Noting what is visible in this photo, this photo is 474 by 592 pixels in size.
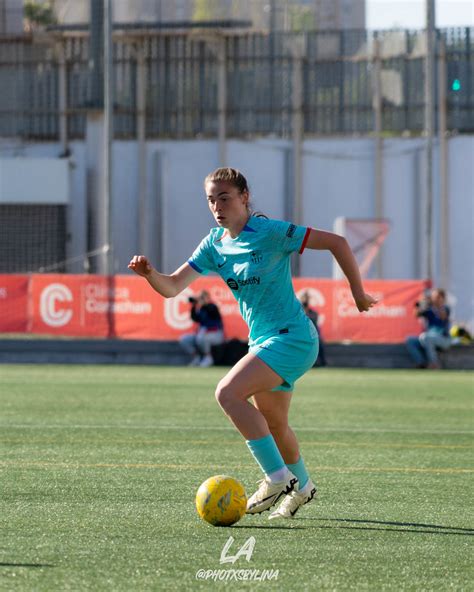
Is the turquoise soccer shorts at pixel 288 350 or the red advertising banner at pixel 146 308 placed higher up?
the turquoise soccer shorts at pixel 288 350

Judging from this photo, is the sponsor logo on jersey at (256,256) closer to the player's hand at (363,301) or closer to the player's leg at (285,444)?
the player's hand at (363,301)

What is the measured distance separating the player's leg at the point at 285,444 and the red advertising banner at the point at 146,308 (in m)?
18.0

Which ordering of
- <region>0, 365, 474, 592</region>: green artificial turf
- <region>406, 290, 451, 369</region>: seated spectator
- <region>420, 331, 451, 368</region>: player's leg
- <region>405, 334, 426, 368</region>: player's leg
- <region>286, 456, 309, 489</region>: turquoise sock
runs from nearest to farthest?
1. <region>0, 365, 474, 592</region>: green artificial turf
2. <region>286, 456, 309, 489</region>: turquoise sock
3. <region>406, 290, 451, 369</region>: seated spectator
4. <region>420, 331, 451, 368</region>: player's leg
5. <region>405, 334, 426, 368</region>: player's leg

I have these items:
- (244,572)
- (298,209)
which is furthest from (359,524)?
(298,209)

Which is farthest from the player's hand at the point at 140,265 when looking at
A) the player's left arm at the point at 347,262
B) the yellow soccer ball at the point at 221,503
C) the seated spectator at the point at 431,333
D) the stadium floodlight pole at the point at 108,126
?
the stadium floodlight pole at the point at 108,126

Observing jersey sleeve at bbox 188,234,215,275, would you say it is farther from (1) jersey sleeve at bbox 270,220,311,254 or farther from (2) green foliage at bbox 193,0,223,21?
(2) green foliage at bbox 193,0,223,21

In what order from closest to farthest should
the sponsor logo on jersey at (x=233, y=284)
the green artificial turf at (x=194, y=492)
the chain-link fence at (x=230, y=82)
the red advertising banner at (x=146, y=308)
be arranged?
the green artificial turf at (x=194, y=492), the sponsor logo on jersey at (x=233, y=284), the red advertising banner at (x=146, y=308), the chain-link fence at (x=230, y=82)

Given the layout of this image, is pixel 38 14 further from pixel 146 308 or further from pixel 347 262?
pixel 347 262

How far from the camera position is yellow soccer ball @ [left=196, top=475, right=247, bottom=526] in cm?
679

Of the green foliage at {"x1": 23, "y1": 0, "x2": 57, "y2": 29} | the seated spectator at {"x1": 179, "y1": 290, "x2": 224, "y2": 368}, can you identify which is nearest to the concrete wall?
the green foliage at {"x1": 23, "y1": 0, "x2": 57, "y2": 29}

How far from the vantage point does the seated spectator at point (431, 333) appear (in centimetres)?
2452

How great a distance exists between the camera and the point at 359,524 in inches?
274

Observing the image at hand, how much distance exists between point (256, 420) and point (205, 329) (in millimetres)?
17638

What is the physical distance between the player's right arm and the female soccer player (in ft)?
0.04
